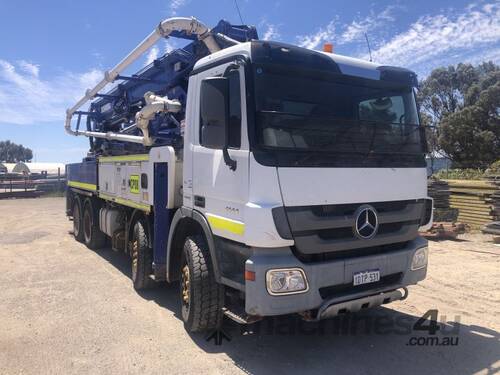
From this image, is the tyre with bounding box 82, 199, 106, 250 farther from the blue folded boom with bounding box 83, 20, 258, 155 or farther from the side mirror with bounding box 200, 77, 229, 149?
the side mirror with bounding box 200, 77, 229, 149

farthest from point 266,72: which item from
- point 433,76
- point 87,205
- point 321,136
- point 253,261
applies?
point 433,76

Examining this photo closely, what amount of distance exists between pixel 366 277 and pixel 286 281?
0.88 metres

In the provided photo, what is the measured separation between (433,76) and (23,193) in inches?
1457

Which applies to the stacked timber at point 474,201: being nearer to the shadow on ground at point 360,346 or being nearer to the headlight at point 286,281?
the shadow on ground at point 360,346

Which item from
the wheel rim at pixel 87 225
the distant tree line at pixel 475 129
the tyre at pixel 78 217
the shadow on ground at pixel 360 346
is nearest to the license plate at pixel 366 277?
the shadow on ground at pixel 360 346

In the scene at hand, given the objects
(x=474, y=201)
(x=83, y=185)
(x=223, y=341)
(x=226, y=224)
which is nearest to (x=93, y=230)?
(x=83, y=185)

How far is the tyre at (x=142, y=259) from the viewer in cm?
618

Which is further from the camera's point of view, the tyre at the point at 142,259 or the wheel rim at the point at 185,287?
the tyre at the point at 142,259

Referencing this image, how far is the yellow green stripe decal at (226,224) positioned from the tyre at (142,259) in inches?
83.4

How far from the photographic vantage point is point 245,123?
3.84 meters

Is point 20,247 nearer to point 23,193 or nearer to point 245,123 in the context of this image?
point 245,123

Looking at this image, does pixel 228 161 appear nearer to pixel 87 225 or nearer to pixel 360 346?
pixel 360 346

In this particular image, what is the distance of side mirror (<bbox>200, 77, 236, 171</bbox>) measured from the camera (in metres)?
3.98

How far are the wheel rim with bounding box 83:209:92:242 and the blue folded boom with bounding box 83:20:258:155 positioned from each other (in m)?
1.59
